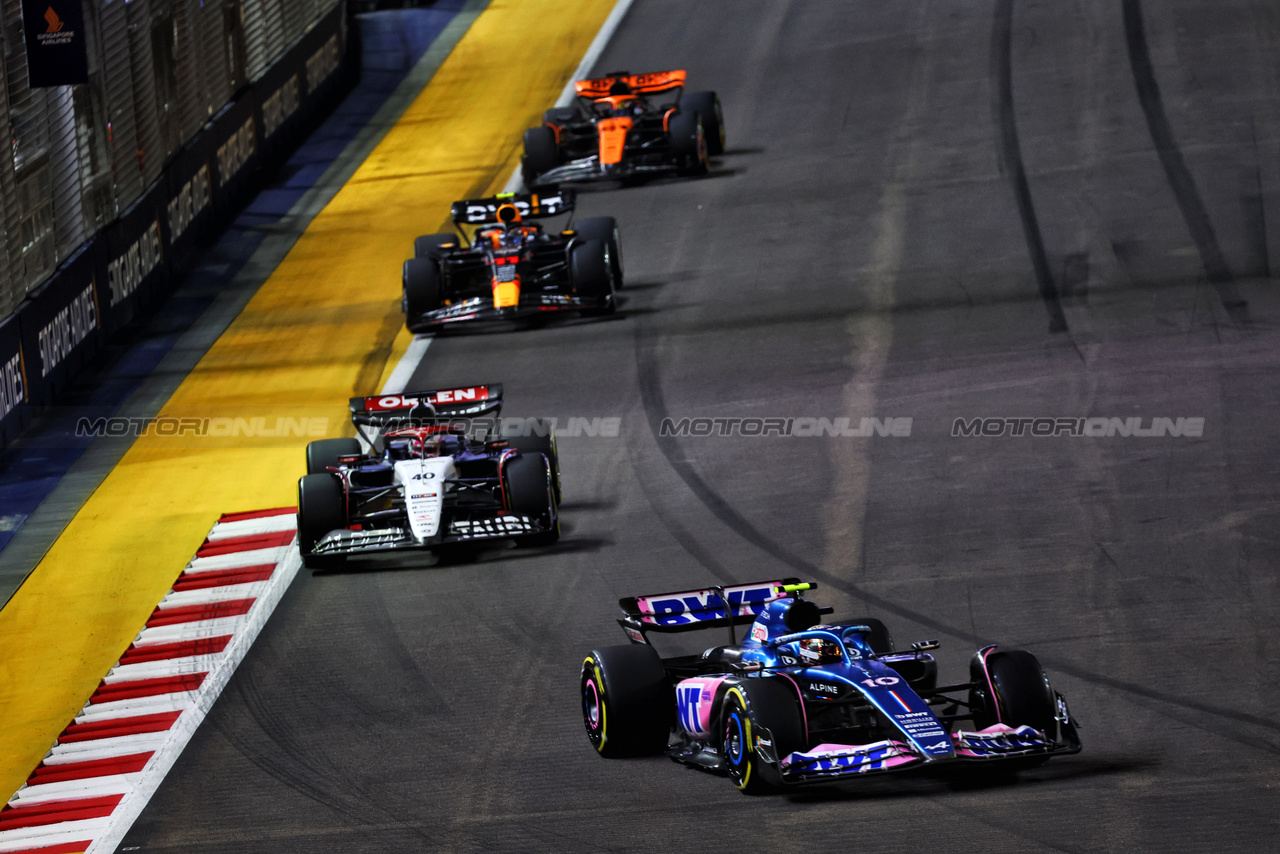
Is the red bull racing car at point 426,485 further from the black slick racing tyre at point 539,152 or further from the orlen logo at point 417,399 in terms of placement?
the black slick racing tyre at point 539,152

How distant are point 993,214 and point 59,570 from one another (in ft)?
41.9

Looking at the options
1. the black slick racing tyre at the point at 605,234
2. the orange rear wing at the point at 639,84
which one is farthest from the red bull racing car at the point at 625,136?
the black slick racing tyre at the point at 605,234

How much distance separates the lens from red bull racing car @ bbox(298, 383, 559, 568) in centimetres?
1462

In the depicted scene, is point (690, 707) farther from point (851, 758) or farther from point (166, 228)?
point (166, 228)

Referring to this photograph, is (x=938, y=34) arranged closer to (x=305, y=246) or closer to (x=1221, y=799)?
(x=305, y=246)

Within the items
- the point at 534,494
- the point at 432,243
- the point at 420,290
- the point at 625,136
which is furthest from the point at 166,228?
the point at 534,494

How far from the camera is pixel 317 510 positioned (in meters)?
14.7

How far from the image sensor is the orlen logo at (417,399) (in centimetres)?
1577

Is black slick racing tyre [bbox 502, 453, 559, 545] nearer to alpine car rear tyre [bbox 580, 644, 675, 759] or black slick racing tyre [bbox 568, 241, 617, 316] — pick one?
alpine car rear tyre [bbox 580, 644, 675, 759]

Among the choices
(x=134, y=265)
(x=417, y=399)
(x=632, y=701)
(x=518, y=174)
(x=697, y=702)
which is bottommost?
(x=518, y=174)

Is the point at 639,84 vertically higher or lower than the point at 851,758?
lower

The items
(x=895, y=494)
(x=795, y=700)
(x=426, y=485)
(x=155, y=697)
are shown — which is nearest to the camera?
(x=795, y=700)

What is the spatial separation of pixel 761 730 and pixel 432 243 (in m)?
13.2

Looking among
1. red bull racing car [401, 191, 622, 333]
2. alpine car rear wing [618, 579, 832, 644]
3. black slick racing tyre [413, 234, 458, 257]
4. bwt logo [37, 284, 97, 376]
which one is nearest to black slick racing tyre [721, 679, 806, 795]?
alpine car rear wing [618, 579, 832, 644]
